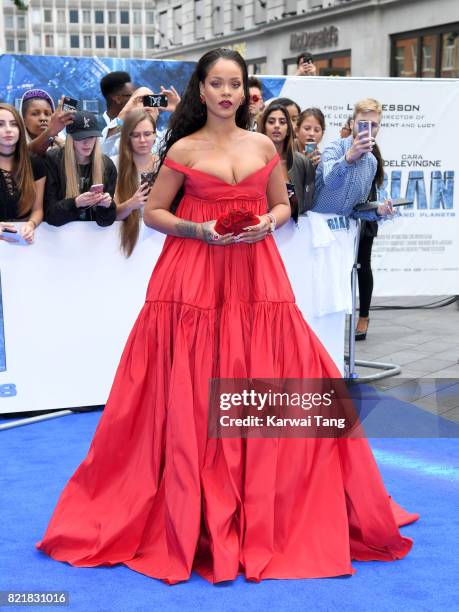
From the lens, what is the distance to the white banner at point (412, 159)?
7828 mm

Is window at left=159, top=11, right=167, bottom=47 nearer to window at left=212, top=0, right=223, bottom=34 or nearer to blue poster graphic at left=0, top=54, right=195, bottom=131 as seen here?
window at left=212, top=0, right=223, bottom=34

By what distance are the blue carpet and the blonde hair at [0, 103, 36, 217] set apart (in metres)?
1.68

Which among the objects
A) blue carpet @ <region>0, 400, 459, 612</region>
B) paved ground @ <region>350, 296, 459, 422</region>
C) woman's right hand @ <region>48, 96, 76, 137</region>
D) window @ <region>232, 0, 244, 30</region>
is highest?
window @ <region>232, 0, 244, 30</region>

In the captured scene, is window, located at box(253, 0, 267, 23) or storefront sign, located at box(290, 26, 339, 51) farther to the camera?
window, located at box(253, 0, 267, 23)

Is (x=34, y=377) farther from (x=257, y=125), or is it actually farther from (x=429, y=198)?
(x=429, y=198)

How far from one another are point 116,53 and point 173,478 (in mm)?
123527

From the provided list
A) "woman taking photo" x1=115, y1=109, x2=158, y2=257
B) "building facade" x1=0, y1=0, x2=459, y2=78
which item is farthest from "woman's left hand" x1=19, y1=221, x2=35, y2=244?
"building facade" x1=0, y1=0, x2=459, y2=78

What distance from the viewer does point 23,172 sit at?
506cm

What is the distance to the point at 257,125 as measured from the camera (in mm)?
5828

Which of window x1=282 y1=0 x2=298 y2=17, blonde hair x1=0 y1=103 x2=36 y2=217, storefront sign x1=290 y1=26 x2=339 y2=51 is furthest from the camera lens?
window x1=282 y1=0 x2=298 y2=17

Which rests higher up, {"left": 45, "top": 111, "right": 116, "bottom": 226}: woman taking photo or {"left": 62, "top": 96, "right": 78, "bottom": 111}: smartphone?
{"left": 62, "top": 96, "right": 78, "bottom": 111}: smartphone

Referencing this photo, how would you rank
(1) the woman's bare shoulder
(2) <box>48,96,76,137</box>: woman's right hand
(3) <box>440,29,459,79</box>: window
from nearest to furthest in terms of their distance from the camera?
(1) the woman's bare shoulder < (2) <box>48,96,76,137</box>: woman's right hand < (3) <box>440,29,459,79</box>: window

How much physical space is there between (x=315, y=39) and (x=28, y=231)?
2504 cm

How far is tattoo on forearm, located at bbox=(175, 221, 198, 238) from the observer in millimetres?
3214
